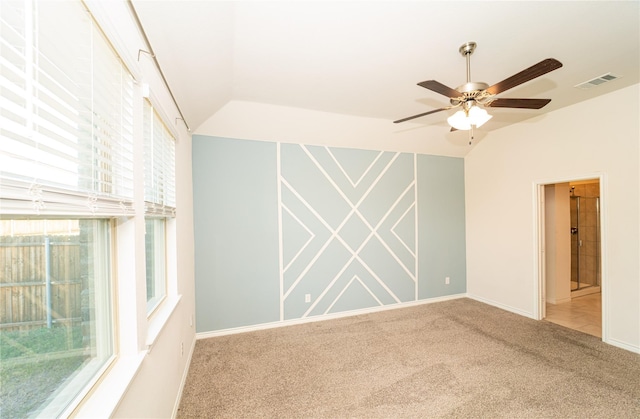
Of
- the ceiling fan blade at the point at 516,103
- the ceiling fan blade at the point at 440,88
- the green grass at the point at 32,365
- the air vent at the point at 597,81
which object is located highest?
the air vent at the point at 597,81

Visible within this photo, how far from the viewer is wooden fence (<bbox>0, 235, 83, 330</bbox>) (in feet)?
2.23

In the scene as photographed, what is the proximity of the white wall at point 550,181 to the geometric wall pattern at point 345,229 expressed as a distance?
3.99ft

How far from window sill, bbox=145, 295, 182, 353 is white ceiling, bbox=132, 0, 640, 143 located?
169cm

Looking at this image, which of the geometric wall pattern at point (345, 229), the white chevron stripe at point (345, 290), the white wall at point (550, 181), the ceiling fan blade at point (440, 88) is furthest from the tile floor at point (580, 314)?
the ceiling fan blade at point (440, 88)

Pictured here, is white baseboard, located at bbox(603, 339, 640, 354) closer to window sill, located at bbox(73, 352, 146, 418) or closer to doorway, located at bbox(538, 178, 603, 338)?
doorway, located at bbox(538, 178, 603, 338)

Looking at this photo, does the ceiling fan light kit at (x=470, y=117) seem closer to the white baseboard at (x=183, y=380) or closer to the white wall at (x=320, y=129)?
the white wall at (x=320, y=129)

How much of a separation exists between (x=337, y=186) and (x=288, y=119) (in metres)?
1.23

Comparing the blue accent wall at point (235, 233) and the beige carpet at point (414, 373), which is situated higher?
the blue accent wall at point (235, 233)

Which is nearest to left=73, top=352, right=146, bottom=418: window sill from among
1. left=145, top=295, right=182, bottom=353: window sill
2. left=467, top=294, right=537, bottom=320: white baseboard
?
left=145, top=295, right=182, bottom=353: window sill

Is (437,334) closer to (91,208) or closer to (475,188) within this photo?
(475,188)

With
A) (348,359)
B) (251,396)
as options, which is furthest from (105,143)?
(348,359)

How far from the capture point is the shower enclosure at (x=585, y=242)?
4.93 meters

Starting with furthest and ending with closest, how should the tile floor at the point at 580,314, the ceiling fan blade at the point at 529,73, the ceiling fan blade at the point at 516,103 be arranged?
the tile floor at the point at 580,314 < the ceiling fan blade at the point at 516,103 < the ceiling fan blade at the point at 529,73

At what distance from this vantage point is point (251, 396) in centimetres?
216
